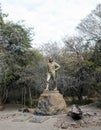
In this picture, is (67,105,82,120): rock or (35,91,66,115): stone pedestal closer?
(67,105,82,120): rock

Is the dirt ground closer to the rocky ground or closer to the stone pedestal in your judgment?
the rocky ground

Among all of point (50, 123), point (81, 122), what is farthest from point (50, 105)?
point (81, 122)

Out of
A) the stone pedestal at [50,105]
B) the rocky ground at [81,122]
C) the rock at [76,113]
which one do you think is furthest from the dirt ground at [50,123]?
the stone pedestal at [50,105]

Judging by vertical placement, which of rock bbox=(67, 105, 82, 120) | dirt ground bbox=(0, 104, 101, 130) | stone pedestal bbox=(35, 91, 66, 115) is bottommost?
dirt ground bbox=(0, 104, 101, 130)

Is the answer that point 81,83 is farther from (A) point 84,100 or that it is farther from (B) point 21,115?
(B) point 21,115

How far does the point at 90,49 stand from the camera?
26.3 metres

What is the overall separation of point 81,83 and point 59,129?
12.0m

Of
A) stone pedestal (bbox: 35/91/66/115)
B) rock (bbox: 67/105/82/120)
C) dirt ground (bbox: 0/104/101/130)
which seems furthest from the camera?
stone pedestal (bbox: 35/91/66/115)

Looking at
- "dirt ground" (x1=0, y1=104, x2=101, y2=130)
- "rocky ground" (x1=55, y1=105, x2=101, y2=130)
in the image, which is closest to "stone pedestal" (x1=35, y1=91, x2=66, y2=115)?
"dirt ground" (x1=0, y1=104, x2=101, y2=130)

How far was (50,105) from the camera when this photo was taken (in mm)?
16953

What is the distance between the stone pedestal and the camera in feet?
55.3

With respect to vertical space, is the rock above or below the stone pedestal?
below

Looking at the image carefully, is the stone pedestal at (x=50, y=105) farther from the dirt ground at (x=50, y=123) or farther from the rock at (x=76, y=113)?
the rock at (x=76, y=113)

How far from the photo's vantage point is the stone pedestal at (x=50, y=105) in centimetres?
1686
